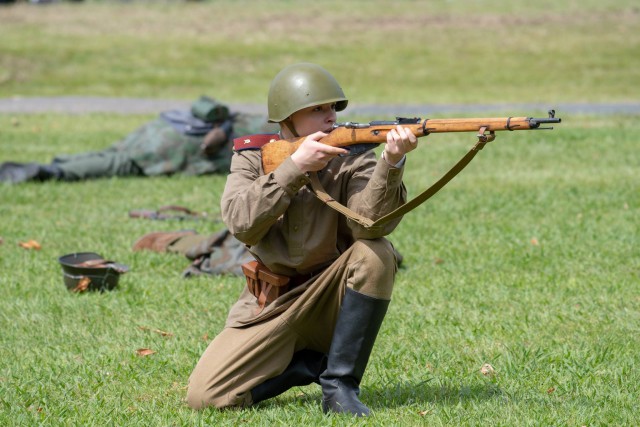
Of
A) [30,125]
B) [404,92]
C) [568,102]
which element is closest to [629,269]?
[30,125]

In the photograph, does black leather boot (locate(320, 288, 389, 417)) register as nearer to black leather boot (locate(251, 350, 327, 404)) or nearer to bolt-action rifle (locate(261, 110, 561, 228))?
black leather boot (locate(251, 350, 327, 404))

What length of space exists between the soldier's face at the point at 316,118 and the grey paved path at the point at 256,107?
1408cm

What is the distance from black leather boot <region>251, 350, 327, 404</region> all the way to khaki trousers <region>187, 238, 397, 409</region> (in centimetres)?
5

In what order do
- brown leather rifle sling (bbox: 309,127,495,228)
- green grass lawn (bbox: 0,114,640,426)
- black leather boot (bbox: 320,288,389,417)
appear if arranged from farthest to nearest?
green grass lawn (bbox: 0,114,640,426) → black leather boot (bbox: 320,288,389,417) → brown leather rifle sling (bbox: 309,127,495,228)

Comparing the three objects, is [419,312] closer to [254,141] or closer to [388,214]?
[254,141]

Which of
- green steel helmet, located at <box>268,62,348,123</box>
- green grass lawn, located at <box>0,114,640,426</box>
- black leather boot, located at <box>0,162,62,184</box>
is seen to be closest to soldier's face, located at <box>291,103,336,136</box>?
green steel helmet, located at <box>268,62,348,123</box>

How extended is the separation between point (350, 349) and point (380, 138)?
931mm

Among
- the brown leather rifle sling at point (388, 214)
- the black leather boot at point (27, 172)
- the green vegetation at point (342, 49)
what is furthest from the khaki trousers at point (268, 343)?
the green vegetation at point (342, 49)

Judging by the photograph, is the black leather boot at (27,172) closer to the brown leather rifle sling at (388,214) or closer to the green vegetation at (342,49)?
the brown leather rifle sling at (388,214)

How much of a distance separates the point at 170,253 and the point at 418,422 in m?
4.28

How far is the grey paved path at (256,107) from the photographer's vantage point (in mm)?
19688

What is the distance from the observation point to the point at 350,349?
4.71 m

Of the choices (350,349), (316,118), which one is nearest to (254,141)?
(316,118)

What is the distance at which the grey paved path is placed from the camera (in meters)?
19.7
